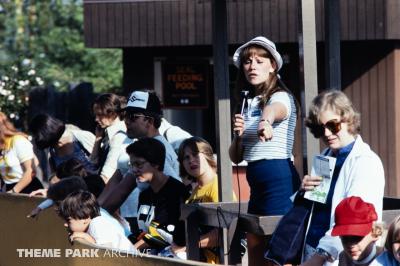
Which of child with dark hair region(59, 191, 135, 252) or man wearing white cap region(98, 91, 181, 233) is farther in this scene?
man wearing white cap region(98, 91, 181, 233)

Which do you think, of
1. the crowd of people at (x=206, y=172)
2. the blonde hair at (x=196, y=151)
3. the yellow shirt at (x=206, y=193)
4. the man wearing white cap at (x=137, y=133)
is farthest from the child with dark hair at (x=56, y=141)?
the yellow shirt at (x=206, y=193)

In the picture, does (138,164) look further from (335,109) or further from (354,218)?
(354,218)

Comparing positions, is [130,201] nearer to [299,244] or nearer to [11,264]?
[11,264]

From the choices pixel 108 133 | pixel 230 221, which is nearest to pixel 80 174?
pixel 108 133

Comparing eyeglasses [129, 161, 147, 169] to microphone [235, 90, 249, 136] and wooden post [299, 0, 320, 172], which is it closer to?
wooden post [299, 0, 320, 172]

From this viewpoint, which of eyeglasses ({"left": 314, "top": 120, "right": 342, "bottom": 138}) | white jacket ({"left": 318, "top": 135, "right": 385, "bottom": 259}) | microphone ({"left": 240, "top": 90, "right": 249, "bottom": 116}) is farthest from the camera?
microphone ({"left": 240, "top": 90, "right": 249, "bottom": 116})

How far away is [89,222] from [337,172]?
2.53 metres

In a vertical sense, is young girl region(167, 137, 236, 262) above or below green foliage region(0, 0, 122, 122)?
below

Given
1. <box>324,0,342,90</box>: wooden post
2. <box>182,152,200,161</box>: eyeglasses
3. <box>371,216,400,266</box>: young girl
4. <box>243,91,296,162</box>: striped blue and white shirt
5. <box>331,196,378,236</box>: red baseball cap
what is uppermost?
<box>324,0,342,90</box>: wooden post

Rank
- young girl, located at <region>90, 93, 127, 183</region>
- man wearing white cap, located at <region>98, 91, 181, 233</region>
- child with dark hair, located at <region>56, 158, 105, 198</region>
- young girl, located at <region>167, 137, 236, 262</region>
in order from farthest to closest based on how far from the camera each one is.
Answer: young girl, located at <region>90, 93, 127, 183</region>, child with dark hair, located at <region>56, 158, 105, 198</region>, man wearing white cap, located at <region>98, 91, 181, 233</region>, young girl, located at <region>167, 137, 236, 262</region>

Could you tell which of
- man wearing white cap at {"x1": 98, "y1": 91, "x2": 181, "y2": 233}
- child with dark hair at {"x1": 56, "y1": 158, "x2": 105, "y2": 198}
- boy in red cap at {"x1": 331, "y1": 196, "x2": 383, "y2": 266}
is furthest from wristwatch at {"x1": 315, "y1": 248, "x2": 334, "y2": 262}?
child with dark hair at {"x1": 56, "y1": 158, "x2": 105, "y2": 198}

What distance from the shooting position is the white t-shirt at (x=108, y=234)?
7.90 meters

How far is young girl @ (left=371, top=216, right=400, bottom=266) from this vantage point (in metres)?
5.43

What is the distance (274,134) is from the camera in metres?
6.80
